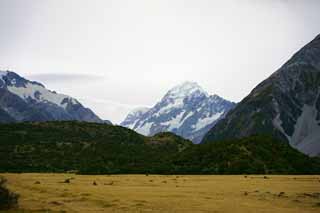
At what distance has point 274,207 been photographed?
2802 centimetres

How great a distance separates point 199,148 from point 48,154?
42.6 m

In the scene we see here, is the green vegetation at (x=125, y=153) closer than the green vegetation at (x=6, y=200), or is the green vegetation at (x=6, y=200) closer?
the green vegetation at (x=6, y=200)

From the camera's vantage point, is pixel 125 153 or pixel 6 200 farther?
pixel 125 153

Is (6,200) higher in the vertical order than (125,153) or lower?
higher

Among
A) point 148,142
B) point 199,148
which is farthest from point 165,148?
point 199,148

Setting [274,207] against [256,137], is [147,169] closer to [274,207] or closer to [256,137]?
[256,137]

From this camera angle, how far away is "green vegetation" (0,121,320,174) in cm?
8019

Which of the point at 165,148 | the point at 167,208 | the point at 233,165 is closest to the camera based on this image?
the point at 167,208

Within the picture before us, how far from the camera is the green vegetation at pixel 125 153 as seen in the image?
263 ft

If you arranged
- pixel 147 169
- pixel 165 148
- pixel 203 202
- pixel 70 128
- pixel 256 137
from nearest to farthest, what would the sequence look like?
pixel 203 202 → pixel 147 169 → pixel 256 137 → pixel 165 148 → pixel 70 128

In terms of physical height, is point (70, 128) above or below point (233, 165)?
above

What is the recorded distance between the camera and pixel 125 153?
124625mm

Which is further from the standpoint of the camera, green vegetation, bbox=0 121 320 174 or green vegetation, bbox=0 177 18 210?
green vegetation, bbox=0 121 320 174

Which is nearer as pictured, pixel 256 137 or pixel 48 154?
pixel 256 137
